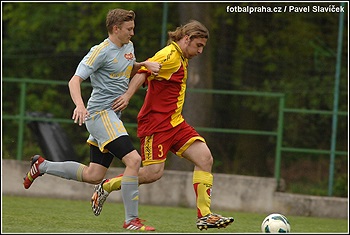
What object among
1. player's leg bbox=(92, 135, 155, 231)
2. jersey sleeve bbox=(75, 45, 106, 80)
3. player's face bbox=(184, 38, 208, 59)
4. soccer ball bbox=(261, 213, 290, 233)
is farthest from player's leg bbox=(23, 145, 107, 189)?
soccer ball bbox=(261, 213, 290, 233)

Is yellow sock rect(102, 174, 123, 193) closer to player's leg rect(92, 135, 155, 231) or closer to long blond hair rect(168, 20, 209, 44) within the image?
player's leg rect(92, 135, 155, 231)

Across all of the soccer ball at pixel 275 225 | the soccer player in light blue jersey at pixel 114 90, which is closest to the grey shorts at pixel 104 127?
the soccer player in light blue jersey at pixel 114 90

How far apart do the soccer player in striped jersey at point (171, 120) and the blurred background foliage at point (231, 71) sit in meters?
4.41

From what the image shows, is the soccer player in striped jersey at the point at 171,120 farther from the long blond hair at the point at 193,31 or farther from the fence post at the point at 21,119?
the fence post at the point at 21,119

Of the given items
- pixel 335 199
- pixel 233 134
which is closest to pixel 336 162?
pixel 335 199

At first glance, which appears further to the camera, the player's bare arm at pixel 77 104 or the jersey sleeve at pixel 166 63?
the jersey sleeve at pixel 166 63

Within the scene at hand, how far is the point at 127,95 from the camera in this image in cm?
805

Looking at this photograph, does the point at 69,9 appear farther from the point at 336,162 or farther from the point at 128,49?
the point at 128,49

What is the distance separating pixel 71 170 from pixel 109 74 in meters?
1.02

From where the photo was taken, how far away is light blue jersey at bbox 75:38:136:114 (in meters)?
7.94

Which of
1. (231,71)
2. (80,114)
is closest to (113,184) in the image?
(80,114)

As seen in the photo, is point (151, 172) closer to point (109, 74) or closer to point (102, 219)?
point (109, 74)

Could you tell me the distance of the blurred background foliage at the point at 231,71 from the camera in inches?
501

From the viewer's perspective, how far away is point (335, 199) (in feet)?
40.0
